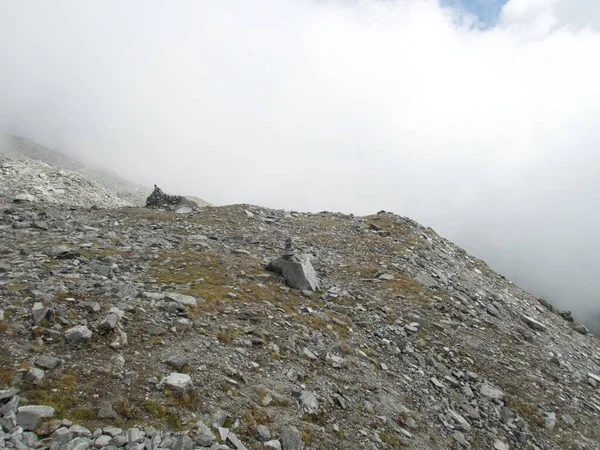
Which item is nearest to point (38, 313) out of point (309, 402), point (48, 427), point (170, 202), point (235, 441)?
point (48, 427)

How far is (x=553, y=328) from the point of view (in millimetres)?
25672

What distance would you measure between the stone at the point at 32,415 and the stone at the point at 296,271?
12932 millimetres

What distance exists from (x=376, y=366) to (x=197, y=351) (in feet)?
23.2

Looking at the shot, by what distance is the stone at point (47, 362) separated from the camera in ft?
29.8

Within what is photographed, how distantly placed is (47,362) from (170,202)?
29830 millimetres

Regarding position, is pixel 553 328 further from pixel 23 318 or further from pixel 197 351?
pixel 23 318

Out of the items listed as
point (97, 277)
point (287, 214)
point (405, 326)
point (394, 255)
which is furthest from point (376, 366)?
point (287, 214)

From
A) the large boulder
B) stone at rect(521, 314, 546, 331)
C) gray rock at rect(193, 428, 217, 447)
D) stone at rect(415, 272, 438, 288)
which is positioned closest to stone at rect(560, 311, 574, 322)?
stone at rect(521, 314, 546, 331)

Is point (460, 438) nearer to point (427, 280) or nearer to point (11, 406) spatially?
point (11, 406)

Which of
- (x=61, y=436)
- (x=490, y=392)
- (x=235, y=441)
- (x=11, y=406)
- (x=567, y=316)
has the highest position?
(x=567, y=316)

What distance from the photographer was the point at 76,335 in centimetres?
1025

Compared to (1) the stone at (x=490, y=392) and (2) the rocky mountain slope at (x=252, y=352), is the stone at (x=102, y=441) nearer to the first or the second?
(2) the rocky mountain slope at (x=252, y=352)

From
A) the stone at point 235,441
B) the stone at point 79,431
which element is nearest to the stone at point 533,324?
the stone at point 235,441

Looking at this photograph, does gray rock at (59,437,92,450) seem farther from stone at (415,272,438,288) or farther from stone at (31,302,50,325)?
stone at (415,272,438,288)
